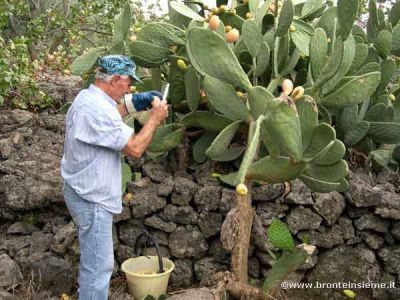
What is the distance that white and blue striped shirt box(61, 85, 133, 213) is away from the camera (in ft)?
6.85

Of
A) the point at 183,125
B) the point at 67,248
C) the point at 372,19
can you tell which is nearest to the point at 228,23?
the point at 183,125

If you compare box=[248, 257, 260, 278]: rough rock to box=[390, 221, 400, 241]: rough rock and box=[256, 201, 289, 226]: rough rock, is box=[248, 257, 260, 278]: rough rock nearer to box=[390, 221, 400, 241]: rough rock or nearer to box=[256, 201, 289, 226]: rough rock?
box=[256, 201, 289, 226]: rough rock

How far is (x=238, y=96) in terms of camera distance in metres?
2.31

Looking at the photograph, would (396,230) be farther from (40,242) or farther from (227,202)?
(40,242)

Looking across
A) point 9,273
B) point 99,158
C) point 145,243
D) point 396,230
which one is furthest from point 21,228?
point 396,230

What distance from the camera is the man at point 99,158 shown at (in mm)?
2100

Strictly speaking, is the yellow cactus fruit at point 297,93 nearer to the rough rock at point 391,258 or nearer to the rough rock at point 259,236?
the rough rock at point 259,236

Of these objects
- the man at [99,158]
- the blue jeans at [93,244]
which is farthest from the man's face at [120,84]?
the blue jeans at [93,244]

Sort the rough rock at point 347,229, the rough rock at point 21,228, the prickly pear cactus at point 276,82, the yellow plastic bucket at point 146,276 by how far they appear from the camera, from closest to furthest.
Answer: the prickly pear cactus at point 276,82 < the yellow plastic bucket at point 146,276 < the rough rock at point 347,229 < the rough rock at point 21,228

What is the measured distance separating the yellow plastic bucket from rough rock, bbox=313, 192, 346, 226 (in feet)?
2.52

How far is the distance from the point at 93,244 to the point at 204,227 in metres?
0.70

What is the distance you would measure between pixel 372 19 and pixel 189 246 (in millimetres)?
1481

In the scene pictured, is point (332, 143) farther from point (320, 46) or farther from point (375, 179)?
point (375, 179)

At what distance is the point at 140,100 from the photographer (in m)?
2.43
